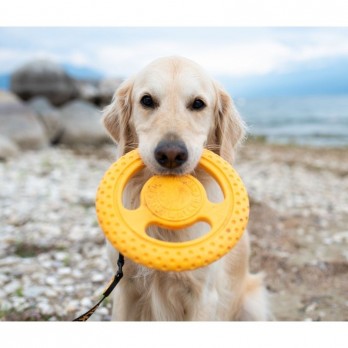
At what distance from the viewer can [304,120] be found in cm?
2269

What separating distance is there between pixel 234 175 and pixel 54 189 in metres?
4.90

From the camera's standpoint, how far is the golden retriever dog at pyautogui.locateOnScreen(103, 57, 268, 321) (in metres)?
2.60

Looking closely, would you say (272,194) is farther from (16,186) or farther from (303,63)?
(16,186)

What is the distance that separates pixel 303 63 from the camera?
5363 mm

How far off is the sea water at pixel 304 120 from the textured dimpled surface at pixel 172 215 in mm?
12227

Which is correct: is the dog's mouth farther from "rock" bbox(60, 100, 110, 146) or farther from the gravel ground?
"rock" bbox(60, 100, 110, 146)

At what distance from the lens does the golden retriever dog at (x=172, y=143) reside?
2.60 m

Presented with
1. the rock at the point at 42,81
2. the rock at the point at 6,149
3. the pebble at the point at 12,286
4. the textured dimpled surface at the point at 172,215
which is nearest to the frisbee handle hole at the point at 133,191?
the textured dimpled surface at the point at 172,215

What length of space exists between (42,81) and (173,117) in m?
12.1

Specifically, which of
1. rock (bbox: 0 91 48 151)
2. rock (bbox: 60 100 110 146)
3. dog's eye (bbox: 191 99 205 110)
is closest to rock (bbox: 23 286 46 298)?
dog's eye (bbox: 191 99 205 110)

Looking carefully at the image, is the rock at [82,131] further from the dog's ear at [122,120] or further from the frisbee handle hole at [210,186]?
the frisbee handle hole at [210,186]

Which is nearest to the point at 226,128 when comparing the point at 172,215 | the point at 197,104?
the point at 197,104

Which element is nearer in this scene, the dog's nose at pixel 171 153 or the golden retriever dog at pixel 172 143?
the dog's nose at pixel 171 153

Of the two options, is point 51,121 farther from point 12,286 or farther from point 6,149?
point 12,286
